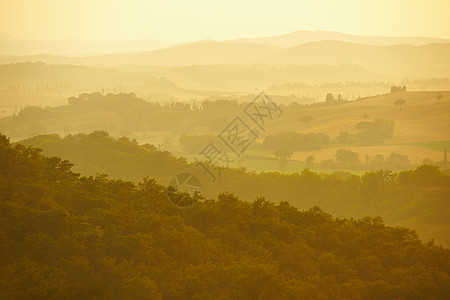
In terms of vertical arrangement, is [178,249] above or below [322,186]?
above

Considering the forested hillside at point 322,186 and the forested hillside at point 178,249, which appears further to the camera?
the forested hillside at point 322,186

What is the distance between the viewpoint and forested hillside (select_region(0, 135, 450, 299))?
22469 mm

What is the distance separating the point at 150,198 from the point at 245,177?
109ft

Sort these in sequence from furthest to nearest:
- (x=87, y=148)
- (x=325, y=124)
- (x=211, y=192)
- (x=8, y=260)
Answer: (x=325, y=124) → (x=87, y=148) → (x=211, y=192) → (x=8, y=260)

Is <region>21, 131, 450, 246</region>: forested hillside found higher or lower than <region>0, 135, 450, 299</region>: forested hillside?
lower

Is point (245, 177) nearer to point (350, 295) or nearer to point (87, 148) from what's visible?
point (87, 148)

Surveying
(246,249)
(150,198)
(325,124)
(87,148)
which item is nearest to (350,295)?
(246,249)

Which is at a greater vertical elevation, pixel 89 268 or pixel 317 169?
pixel 89 268

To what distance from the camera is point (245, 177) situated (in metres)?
65.8

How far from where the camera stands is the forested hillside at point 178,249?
2247 centimetres

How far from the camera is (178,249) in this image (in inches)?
1061

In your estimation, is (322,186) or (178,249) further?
(322,186)

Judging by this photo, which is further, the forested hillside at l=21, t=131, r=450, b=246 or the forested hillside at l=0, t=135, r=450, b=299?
the forested hillside at l=21, t=131, r=450, b=246

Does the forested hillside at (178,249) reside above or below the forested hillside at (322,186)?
above
